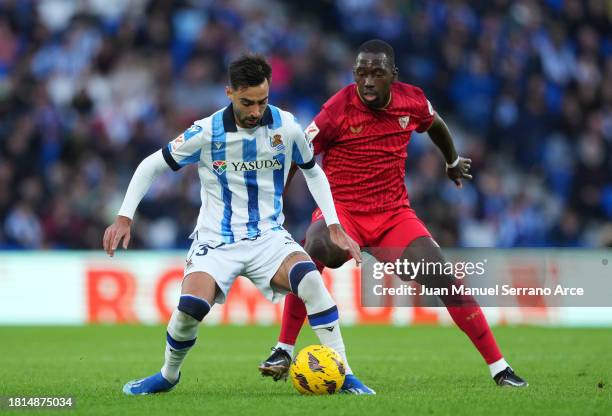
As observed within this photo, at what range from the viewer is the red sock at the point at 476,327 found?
25.0ft

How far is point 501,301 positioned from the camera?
44.0ft

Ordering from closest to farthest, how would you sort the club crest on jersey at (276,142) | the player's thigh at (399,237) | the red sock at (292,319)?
the club crest on jersey at (276,142)
the player's thigh at (399,237)
the red sock at (292,319)

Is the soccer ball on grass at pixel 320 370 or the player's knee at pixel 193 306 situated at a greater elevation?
the player's knee at pixel 193 306

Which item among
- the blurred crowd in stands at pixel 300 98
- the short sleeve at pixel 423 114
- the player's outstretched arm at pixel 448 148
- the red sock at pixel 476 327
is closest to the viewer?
the red sock at pixel 476 327

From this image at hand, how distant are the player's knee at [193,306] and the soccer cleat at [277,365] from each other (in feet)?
2.68

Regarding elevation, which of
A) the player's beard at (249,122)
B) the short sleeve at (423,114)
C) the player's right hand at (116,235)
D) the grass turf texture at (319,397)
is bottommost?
the grass turf texture at (319,397)

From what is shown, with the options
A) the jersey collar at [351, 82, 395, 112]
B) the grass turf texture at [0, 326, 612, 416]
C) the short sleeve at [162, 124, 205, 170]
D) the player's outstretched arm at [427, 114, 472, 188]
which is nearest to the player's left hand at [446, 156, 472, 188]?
the player's outstretched arm at [427, 114, 472, 188]

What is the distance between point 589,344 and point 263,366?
5.05 m

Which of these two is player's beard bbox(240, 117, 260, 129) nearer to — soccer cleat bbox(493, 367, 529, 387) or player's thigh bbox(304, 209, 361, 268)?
player's thigh bbox(304, 209, 361, 268)

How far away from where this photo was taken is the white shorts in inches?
274

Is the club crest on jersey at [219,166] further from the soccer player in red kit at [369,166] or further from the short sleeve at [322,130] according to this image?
the short sleeve at [322,130]

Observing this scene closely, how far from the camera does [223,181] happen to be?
23.2 ft

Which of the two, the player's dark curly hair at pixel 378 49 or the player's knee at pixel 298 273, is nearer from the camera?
the player's knee at pixel 298 273

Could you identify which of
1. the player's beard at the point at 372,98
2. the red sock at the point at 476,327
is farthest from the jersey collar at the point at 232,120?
the red sock at the point at 476,327
